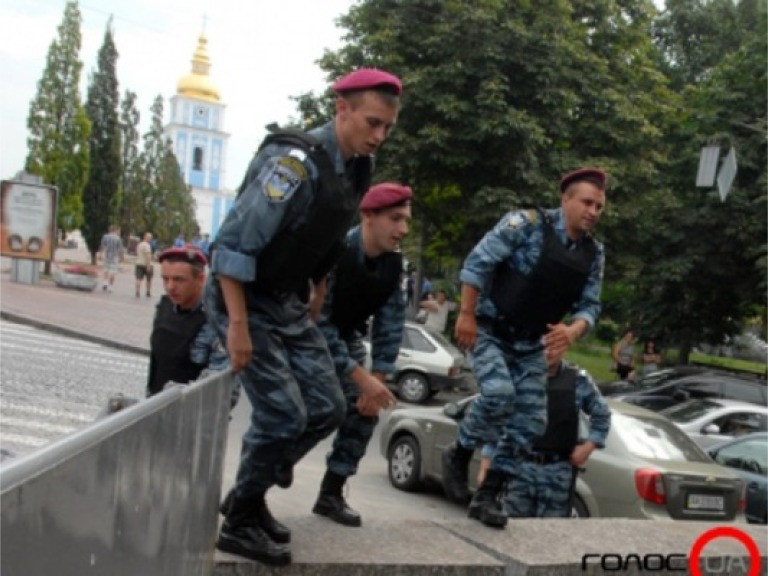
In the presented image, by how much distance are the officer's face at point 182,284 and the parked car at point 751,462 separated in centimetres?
797

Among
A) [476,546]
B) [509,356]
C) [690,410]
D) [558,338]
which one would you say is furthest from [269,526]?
[690,410]

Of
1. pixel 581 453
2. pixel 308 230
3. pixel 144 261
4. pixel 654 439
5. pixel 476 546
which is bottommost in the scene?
pixel 654 439

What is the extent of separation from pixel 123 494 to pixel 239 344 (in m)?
1.49

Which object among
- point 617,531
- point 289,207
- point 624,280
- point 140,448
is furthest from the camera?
point 624,280

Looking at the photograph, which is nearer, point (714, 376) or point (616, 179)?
point (714, 376)

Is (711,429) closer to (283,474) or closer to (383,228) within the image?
(383,228)

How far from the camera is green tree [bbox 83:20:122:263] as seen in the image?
51.6m

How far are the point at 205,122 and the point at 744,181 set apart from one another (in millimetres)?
111212

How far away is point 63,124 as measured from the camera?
43.0 metres

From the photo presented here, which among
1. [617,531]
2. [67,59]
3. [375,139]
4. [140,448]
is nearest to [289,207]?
[375,139]

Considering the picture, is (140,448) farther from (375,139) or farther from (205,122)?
(205,122)

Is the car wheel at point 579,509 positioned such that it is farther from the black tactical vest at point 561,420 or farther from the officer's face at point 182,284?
the officer's face at point 182,284

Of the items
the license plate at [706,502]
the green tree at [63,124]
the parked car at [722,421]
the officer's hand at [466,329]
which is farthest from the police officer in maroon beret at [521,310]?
the green tree at [63,124]

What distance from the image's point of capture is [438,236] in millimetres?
25672
